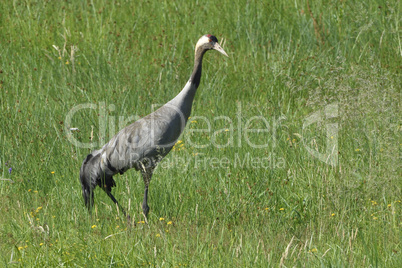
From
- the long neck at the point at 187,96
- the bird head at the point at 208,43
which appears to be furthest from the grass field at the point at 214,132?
the bird head at the point at 208,43

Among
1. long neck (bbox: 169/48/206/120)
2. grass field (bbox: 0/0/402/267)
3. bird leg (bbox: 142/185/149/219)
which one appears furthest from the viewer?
long neck (bbox: 169/48/206/120)

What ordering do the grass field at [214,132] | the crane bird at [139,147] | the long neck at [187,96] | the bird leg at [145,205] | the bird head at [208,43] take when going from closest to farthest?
the grass field at [214,132], the bird leg at [145,205], the crane bird at [139,147], the long neck at [187,96], the bird head at [208,43]

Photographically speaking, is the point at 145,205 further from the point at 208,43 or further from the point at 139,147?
the point at 208,43

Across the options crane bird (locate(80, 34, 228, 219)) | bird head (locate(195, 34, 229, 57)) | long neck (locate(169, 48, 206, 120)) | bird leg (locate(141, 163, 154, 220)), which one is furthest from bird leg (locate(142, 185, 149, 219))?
bird head (locate(195, 34, 229, 57))

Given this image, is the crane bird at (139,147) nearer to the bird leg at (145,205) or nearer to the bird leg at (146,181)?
the bird leg at (146,181)

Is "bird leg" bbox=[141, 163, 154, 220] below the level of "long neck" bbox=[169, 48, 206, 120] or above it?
below

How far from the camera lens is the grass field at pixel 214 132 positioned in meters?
3.64

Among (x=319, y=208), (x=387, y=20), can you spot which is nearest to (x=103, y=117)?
(x=319, y=208)

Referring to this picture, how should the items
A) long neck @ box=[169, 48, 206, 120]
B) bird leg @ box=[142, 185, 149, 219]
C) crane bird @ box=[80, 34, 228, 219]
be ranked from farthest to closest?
long neck @ box=[169, 48, 206, 120], crane bird @ box=[80, 34, 228, 219], bird leg @ box=[142, 185, 149, 219]

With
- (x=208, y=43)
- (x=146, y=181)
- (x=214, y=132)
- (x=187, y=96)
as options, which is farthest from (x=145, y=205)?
(x=208, y=43)

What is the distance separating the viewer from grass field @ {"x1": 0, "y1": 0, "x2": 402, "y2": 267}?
3637 millimetres

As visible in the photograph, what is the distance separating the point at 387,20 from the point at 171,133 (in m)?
3.46

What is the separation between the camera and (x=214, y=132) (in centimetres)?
543

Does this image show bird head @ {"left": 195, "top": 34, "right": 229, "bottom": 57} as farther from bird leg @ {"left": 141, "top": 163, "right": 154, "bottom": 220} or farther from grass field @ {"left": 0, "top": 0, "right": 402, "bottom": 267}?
bird leg @ {"left": 141, "top": 163, "right": 154, "bottom": 220}
